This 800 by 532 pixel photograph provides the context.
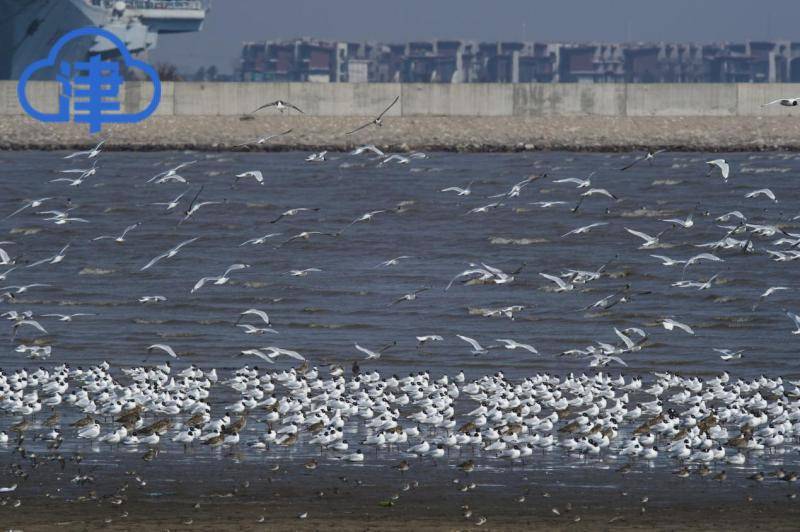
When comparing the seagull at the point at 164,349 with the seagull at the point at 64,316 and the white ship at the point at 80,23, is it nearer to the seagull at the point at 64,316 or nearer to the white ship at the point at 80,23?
the seagull at the point at 64,316

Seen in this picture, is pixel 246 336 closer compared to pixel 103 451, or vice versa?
pixel 103 451

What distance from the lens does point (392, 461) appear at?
18.5 metres

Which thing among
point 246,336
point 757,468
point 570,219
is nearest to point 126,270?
point 246,336

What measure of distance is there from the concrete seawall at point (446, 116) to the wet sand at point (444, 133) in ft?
0.17

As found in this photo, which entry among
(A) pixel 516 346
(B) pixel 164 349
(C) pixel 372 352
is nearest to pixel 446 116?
(A) pixel 516 346

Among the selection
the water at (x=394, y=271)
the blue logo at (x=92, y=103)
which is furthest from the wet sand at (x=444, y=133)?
the water at (x=394, y=271)

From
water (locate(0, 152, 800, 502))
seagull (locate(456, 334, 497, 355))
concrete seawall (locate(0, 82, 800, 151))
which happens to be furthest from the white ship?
seagull (locate(456, 334, 497, 355))

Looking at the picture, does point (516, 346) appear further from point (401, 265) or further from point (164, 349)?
point (401, 265)

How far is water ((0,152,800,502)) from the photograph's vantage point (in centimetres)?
2733

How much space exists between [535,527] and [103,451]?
6156mm

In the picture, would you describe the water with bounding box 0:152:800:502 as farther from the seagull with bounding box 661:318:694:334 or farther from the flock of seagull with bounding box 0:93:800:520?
the flock of seagull with bounding box 0:93:800:520

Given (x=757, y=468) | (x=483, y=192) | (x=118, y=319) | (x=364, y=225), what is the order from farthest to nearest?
(x=483, y=192), (x=364, y=225), (x=118, y=319), (x=757, y=468)

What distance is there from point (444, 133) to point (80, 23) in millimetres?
59316

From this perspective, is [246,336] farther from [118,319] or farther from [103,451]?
[103,451]
